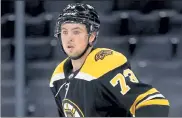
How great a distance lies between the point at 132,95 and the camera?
1140mm

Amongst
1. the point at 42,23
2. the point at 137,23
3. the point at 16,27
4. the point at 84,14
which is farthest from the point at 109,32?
the point at 84,14

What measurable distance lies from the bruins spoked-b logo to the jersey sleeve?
8 centimetres

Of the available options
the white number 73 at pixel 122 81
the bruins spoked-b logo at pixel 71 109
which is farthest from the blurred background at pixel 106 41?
the white number 73 at pixel 122 81

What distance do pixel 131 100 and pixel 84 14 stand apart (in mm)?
225

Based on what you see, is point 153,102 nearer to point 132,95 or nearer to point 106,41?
point 132,95

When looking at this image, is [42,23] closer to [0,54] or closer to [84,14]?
[0,54]

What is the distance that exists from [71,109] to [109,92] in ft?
0.38

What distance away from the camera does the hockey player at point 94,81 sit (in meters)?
1.14

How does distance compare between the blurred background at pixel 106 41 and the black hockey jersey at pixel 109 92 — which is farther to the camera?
the blurred background at pixel 106 41

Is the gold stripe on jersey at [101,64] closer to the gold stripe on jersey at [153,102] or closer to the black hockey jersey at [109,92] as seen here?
the black hockey jersey at [109,92]

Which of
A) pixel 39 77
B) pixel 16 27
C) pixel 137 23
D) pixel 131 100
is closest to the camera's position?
pixel 131 100

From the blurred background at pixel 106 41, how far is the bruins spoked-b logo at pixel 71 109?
950 mm

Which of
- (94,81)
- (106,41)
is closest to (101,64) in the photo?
(94,81)

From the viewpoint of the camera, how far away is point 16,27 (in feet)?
7.32
